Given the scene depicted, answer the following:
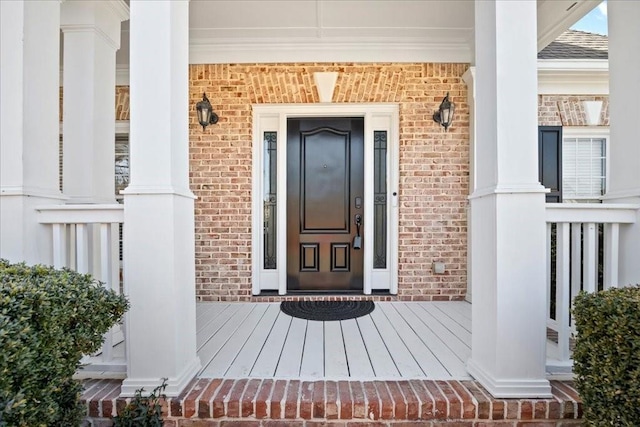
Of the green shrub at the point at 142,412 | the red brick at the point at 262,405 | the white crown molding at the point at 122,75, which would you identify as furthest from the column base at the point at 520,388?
the white crown molding at the point at 122,75

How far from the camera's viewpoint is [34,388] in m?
1.15

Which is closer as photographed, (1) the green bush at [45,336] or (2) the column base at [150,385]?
(1) the green bush at [45,336]

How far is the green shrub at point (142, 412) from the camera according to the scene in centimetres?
159

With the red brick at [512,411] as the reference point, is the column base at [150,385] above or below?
above

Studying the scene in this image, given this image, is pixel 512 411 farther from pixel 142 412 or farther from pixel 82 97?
pixel 82 97

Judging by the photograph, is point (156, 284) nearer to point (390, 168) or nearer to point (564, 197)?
point (390, 168)

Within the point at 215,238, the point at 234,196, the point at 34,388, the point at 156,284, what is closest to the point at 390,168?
the point at 234,196

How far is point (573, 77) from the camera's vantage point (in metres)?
3.83

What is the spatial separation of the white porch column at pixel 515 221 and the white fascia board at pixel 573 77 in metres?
2.54

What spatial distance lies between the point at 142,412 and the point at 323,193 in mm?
2703

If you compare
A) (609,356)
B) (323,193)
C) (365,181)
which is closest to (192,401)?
(609,356)

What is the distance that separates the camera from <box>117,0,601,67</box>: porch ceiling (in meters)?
3.09

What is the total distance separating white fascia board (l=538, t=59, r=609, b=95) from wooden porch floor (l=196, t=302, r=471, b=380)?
281 centimetres

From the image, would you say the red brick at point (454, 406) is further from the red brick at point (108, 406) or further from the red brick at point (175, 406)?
the red brick at point (108, 406)
